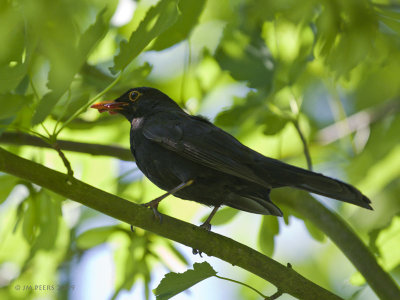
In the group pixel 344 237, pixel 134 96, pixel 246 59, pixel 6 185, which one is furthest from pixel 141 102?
pixel 344 237

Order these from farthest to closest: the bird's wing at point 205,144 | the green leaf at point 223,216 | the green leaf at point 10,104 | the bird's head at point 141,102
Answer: the bird's head at point 141,102 → the green leaf at point 223,216 → the bird's wing at point 205,144 → the green leaf at point 10,104

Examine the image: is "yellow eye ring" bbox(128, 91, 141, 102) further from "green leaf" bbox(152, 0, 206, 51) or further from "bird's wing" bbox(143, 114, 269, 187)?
"green leaf" bbox(152, 0, 206, 51)

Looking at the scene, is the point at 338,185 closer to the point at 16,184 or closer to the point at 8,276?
the point at 16,184

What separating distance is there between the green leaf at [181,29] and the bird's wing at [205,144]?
2.27 ft

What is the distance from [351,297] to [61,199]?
6.32 feet

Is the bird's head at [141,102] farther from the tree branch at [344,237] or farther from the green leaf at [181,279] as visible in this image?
the green leaf at [181,279]

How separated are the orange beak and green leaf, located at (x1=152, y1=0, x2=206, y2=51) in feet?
3.42

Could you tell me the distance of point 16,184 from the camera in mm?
3172

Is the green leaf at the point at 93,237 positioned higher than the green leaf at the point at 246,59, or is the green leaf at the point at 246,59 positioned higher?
the green leaf at the point at 246,59

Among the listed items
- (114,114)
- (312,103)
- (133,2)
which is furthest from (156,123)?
(312,103)

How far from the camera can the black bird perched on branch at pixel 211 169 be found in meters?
3.49

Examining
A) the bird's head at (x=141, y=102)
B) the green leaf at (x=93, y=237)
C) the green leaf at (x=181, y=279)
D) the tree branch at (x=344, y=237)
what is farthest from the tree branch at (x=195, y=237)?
the bird's head at (x=141, y=102)

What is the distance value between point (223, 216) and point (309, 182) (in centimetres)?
63

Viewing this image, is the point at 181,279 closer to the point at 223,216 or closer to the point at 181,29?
the point at 223,216
